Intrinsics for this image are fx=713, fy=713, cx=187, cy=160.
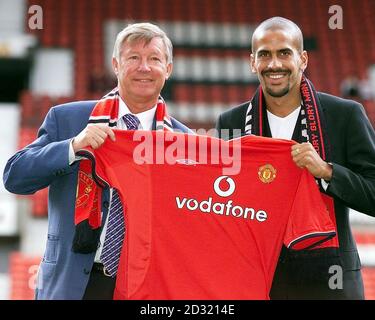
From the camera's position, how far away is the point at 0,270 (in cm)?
649

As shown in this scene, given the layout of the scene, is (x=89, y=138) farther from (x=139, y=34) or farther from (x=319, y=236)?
(x=319, y=236)

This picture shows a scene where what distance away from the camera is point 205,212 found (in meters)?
2.39

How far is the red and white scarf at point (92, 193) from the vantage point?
2.23 metres

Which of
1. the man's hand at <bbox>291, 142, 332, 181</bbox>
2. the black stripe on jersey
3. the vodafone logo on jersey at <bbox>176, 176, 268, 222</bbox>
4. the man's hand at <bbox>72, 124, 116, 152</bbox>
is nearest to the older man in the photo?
the man's hand at <bbox>72, 124, 116, 152</bbox>

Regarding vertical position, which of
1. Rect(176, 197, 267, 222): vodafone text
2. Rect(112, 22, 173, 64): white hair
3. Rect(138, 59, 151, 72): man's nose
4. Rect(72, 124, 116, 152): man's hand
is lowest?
Rect(176, 197, 267, 222): vodafone text

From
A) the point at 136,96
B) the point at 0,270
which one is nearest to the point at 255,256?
the point at 136,96

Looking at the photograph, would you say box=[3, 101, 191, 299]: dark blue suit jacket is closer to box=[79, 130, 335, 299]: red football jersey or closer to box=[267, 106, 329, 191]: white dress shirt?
box=[79, 130, 335, 299]: red football jersey

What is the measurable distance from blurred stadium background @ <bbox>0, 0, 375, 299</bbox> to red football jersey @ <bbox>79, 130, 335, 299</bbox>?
5787 mm

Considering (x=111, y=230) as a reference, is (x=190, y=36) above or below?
above

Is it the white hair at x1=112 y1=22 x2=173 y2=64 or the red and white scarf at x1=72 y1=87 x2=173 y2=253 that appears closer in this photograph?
the red and white scarf at x1=72 y1=87 x2=173 y2=253

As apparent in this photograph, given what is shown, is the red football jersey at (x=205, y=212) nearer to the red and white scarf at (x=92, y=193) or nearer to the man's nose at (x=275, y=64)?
the red and white scarf at (x=92, y=193)

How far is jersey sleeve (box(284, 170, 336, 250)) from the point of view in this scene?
2.31 meters
